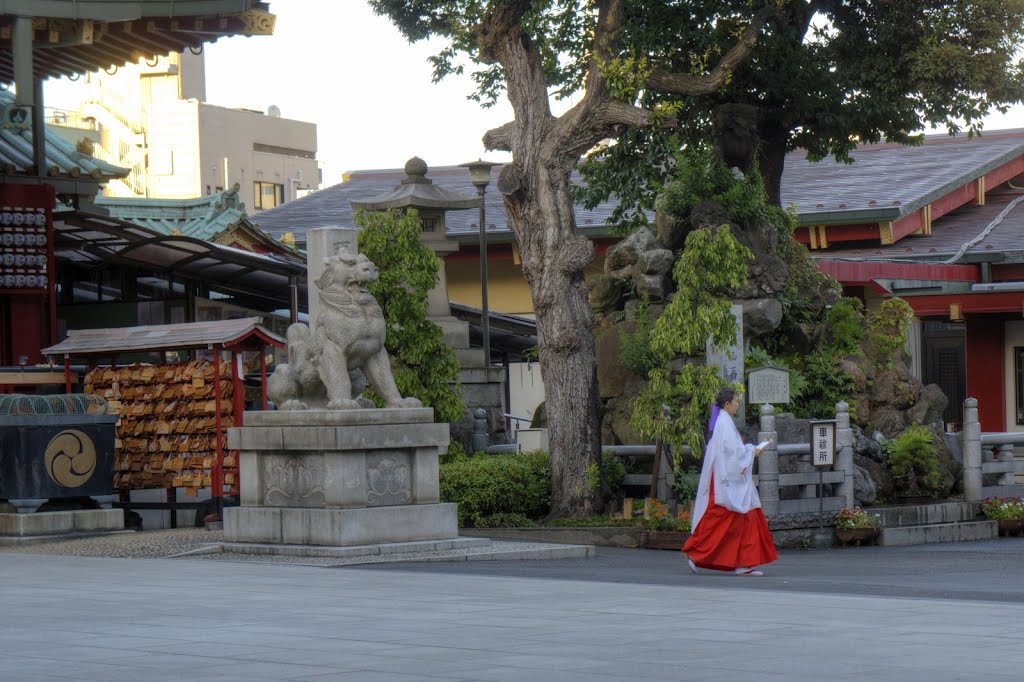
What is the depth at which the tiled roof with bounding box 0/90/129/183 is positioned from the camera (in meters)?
24.2

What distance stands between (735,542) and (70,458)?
7.59m

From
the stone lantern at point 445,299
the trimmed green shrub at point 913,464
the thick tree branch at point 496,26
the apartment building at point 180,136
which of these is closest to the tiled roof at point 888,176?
the trimmed green shrub at point 913,464

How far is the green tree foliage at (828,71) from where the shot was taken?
2020 centimetres

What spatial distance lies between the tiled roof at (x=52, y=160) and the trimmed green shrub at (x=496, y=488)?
28.5 feet

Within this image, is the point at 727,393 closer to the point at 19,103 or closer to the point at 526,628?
the point at 526,628

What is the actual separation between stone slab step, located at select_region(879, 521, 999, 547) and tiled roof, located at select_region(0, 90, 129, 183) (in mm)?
13453

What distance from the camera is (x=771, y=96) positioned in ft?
73.9

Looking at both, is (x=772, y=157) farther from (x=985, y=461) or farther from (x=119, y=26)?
(x=119, y=26)

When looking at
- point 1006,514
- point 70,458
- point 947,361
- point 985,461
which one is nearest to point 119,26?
point 70,458

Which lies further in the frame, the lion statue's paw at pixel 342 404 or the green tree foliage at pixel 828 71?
the green tree foliage at pixel 828 71

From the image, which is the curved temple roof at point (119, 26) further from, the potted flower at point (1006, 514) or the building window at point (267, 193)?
the building window at point (267, 193)

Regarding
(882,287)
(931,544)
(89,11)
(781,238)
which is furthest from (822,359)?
Answer: (89,11)

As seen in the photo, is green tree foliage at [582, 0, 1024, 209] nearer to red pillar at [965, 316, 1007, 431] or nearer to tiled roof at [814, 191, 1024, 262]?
tiled roof at [814, 191, 1024, 262]

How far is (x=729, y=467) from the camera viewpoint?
551 inches
